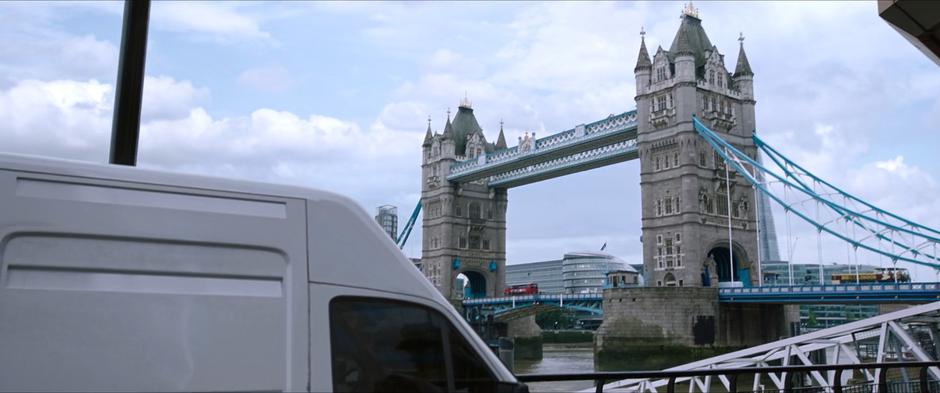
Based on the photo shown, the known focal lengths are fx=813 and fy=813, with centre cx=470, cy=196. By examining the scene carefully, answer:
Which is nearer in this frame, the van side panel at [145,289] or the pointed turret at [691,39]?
the van side panel at [145,289]

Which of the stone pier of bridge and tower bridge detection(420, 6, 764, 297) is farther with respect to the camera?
tower bridge detection(420, 6, 764, 297)

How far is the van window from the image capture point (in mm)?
2764

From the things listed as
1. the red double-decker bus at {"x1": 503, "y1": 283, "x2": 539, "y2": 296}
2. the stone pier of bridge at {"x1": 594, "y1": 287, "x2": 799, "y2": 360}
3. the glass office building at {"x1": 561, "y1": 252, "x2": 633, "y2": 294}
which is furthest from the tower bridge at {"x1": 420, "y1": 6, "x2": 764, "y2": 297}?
the glass office building at {"x1": 561, "y1": 252, "x2": 633, "y2": 294}

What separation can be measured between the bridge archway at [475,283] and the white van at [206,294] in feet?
235

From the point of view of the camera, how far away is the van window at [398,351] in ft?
9.07

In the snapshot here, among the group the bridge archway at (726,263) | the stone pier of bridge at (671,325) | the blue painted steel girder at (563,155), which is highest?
the blue painted steel girder at (563,155)

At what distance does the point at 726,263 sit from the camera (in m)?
51.1

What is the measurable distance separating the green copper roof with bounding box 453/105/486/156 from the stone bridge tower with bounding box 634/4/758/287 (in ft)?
96.7

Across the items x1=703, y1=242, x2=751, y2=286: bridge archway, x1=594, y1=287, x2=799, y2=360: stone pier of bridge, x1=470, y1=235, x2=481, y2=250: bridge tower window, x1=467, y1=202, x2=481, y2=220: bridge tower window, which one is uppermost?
x1=467, y1=202, x2=481, y2=220: bridge tower window

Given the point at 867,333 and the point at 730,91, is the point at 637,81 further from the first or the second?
the point at 867,333

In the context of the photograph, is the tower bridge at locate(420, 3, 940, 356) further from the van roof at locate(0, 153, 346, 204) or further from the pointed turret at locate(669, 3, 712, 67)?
the van roof at locate(0, 153, 346, 204)

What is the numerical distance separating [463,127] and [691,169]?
36.4m

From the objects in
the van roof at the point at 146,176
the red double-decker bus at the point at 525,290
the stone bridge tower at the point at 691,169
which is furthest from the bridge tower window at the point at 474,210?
the van roof at the point at 146,176

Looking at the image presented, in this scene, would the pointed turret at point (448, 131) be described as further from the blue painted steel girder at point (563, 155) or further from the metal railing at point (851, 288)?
the metal railing at point (851, 288)
